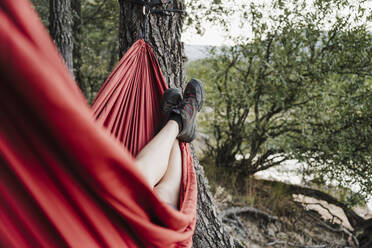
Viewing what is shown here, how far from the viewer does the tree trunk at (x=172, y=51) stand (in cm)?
123

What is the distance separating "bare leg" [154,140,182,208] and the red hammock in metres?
0.28

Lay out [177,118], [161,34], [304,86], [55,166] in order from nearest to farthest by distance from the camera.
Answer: [55,166] < [177,118] < [161,34] < [304,86]

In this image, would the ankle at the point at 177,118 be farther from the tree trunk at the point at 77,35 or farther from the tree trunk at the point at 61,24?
the tree trunk at the point at 77,35

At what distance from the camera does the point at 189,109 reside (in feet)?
3.91

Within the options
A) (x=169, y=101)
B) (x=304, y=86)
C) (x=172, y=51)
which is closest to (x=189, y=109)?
(x=169, y=101)

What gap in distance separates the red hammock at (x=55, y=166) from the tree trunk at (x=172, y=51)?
71 cm

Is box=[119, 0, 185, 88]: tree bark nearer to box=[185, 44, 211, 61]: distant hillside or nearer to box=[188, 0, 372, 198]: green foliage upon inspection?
box=[188, 0, 372, 198]: green foliage

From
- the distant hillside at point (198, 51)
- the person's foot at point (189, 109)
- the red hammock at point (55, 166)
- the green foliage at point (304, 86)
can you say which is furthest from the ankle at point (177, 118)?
the distant hillside at point (198, 51)

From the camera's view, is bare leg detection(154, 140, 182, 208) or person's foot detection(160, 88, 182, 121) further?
person's foot detection(160, 88, 182, 121)

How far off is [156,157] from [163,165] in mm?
50

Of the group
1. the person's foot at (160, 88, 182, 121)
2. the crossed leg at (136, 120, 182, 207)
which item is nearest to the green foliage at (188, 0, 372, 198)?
the person's foot at (160, 88, 182, 121)

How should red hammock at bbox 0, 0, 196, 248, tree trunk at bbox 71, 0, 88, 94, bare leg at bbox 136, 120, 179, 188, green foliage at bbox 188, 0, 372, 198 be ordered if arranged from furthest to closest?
tree trunk at bbox 71, 0, 88, 94, green foliage at bbox 188, 0, 372, 198, bare leg at bbox 136, 120, 179, 188, red hammock at bbox 0, 0, 196, 248

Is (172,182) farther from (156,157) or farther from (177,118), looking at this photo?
(177,118)

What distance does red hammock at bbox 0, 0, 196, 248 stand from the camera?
0.37 meters
